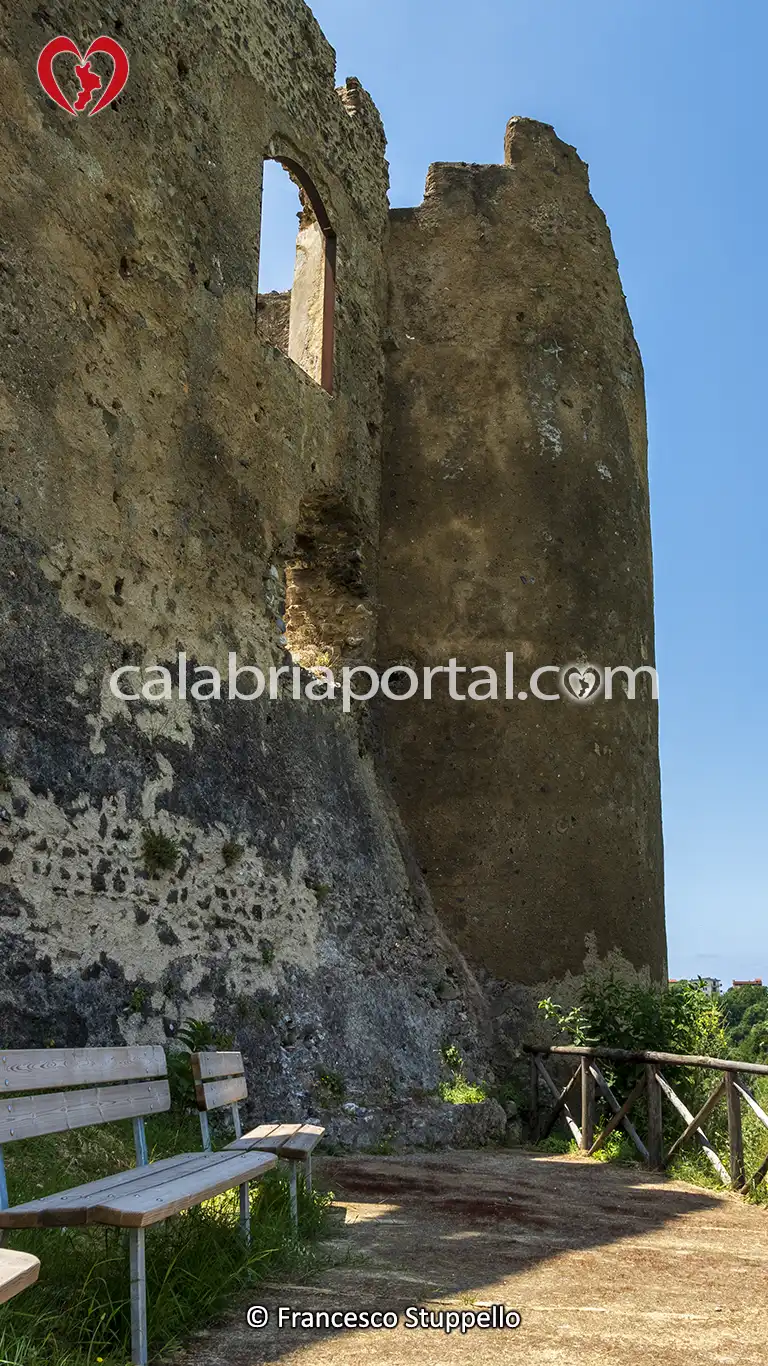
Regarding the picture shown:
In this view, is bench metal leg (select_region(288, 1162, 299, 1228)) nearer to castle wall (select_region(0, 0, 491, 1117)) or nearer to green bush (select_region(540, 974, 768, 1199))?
castle wall (select_region(0, 0, 491, 1117))

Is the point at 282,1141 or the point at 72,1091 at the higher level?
the point at 72,1091

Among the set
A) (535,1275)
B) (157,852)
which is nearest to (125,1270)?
(535,1275)

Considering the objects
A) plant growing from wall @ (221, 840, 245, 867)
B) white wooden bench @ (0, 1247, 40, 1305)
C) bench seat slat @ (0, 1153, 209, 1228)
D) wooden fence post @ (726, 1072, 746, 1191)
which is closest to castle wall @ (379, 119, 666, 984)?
plant growing from wall @ (221, 840, 245, 867)

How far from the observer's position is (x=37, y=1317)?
107 inches

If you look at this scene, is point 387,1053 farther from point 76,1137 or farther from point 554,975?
point 76,1137

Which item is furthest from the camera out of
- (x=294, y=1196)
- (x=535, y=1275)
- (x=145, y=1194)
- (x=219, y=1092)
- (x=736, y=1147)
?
(x=736, y=1147)

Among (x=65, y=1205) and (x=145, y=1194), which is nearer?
(x=65, y=1205)

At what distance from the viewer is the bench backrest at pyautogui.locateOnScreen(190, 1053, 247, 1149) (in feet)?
14.2

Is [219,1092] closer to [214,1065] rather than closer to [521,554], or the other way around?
[214,1065]

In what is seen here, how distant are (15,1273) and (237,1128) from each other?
296 cm

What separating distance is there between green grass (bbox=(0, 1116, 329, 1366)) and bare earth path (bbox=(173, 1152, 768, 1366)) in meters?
0.12

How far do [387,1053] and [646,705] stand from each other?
479 cm

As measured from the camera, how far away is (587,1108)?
7.82 metres

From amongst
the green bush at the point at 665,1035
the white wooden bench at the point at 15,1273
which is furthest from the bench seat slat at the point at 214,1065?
the green bush at the point at 665,1035
